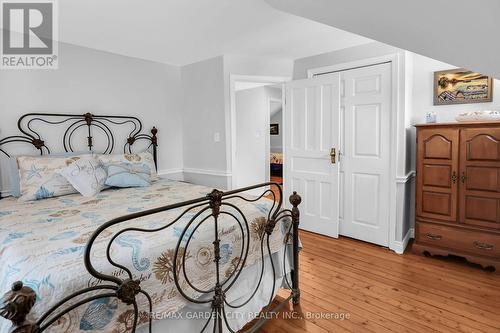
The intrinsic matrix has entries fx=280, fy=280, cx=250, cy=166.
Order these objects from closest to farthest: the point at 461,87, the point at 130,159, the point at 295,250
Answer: the point at 295,250 → the point at 461,87 → the point at 130,159

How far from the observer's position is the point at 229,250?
A: 62.2 inches

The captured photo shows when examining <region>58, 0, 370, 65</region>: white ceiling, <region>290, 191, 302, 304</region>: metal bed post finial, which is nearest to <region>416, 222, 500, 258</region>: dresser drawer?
<region>290, 191, 302, 304</region>: metal bed post finial

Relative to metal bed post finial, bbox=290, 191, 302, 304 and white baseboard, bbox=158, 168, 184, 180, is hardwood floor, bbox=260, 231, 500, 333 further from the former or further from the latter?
white baseboard, bbox=158, 168, 184, 180

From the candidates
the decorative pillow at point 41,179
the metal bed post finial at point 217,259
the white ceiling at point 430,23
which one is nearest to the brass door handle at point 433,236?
the white ceiling at point 430,23

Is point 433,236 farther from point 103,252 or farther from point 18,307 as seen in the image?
point 18,307

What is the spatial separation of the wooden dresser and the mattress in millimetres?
1744

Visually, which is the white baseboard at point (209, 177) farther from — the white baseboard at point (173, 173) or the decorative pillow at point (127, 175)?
the decorative pillow at point (127, 175)

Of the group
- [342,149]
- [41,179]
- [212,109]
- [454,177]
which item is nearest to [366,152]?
[342,149]

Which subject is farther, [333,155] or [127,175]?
[333,155]

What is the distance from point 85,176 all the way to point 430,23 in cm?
261

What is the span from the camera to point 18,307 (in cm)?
73

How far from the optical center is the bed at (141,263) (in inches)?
39.8

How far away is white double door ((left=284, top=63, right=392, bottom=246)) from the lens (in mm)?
3037

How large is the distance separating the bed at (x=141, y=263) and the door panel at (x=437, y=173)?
1627 mm
